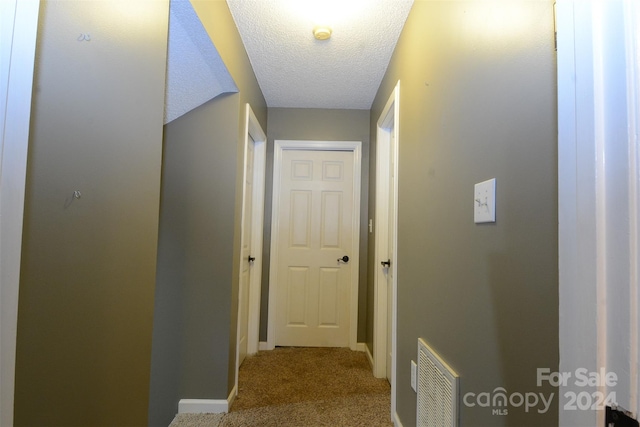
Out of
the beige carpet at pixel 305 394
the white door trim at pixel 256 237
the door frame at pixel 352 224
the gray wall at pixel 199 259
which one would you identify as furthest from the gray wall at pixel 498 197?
the white door trim at pixel 256 237

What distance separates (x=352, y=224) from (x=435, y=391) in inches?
76.7

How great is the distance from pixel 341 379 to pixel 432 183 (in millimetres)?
1809

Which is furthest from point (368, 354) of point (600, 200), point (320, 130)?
point (600, 200)

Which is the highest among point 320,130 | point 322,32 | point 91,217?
point 322,32

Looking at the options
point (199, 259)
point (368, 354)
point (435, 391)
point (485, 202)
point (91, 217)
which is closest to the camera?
point (91, 217)

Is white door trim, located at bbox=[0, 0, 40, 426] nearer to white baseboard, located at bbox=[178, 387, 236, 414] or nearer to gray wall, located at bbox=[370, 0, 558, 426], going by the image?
gray wall, located at bbox=[370, 0, 558, 426]

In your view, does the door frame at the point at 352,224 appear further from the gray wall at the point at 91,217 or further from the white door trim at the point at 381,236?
the gray wall at the point at 91,217

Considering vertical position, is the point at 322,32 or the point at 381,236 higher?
the point at 322,32

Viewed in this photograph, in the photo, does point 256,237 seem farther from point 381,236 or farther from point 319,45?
point 319,45

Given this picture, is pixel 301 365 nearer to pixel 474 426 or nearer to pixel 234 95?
pixel 474 426

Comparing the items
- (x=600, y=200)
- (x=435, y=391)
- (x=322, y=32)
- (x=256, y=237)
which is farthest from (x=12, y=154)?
(x=256, y=237)

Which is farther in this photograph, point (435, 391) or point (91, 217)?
point (435, 391)

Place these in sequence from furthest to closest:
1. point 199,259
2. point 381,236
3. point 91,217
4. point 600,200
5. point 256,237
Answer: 1. point 256,237
2. point 381,236
3. point 199,259
4. point 91,217
5. point 600,200

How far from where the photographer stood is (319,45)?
80.7 inches
